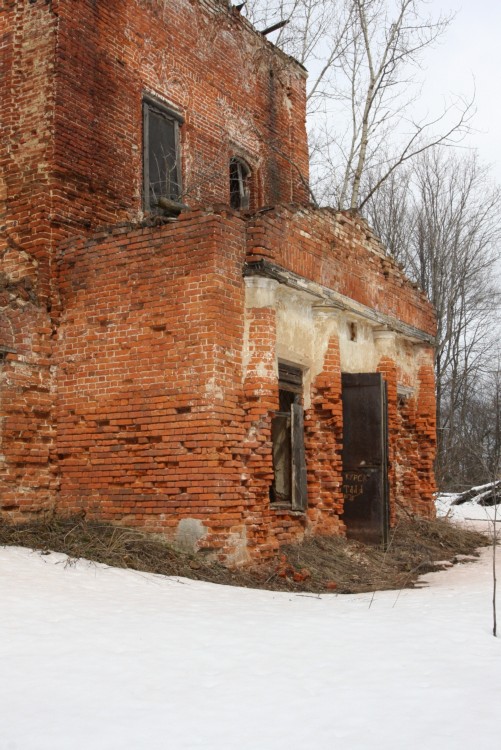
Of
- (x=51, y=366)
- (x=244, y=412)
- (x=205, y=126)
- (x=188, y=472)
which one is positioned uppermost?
(x=205, y=126)

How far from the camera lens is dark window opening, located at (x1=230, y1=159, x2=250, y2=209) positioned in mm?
13234

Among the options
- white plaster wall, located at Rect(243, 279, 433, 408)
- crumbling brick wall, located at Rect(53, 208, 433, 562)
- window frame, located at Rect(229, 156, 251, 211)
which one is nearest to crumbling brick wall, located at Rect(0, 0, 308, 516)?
crumbling brick wall, located at Rect(53, 208, 433, 562)

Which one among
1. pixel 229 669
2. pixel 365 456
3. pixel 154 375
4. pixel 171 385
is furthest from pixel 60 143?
pixel 229 669

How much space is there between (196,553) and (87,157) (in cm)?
498

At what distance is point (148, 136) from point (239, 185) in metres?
2.74

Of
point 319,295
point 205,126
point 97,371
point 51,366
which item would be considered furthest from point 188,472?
point 205,126

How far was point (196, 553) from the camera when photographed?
7.98m

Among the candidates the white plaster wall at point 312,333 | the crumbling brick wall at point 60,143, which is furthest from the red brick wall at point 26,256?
the white plaster wall at point 312,333

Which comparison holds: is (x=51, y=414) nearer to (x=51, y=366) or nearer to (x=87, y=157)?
(x=51, y=366)

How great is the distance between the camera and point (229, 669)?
4.49 m

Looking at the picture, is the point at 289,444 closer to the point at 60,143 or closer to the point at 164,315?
the point at 164,315

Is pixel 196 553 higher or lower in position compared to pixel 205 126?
lower

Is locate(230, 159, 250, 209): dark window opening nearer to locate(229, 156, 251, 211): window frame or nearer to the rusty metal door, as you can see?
locate(229, 156, 251, 211): window frame

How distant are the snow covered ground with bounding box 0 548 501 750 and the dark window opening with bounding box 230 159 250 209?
803 cm
